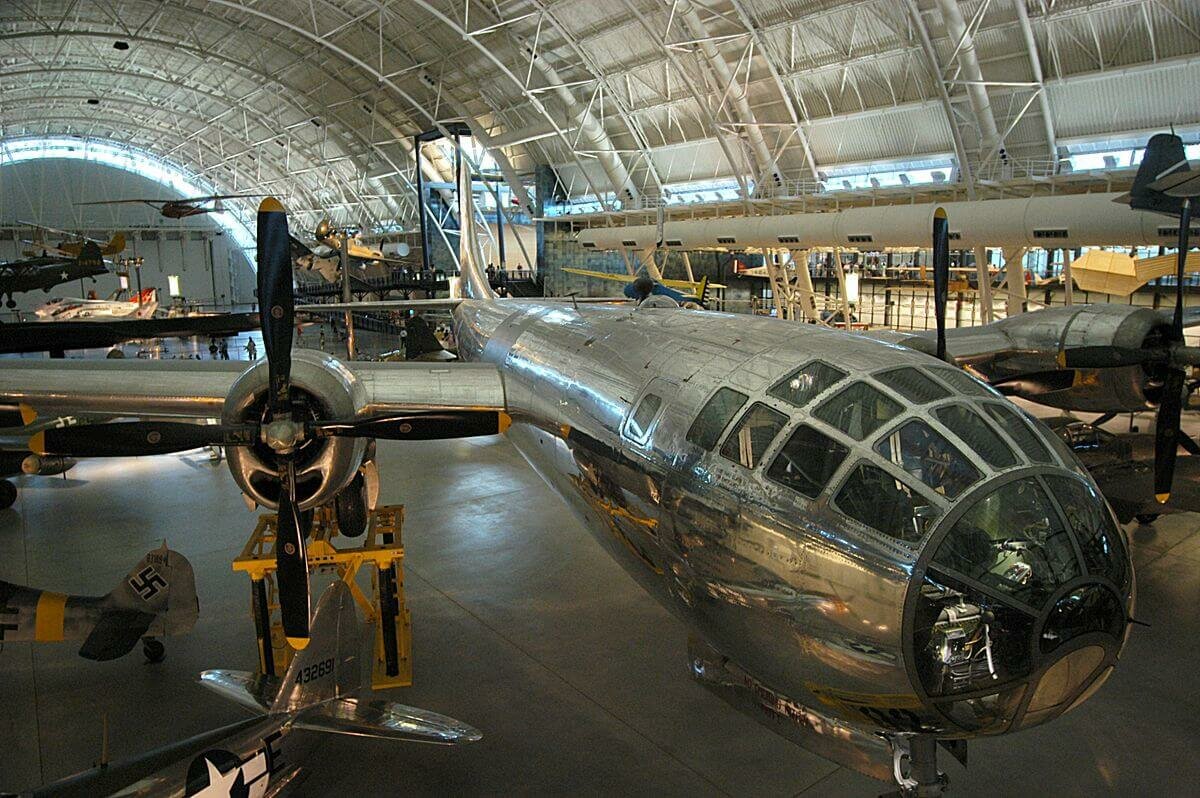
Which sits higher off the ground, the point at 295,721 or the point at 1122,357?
the point at 1122,357

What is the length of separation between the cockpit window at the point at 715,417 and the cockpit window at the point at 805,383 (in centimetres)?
27

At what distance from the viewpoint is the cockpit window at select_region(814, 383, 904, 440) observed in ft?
15.7

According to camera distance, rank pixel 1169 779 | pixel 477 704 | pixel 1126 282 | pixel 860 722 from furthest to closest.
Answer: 1. pixel 1126 282
2. pixel 477 704
3. pixel 1169 779
4. pixel 860 722

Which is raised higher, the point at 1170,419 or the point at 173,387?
the point at 173,387

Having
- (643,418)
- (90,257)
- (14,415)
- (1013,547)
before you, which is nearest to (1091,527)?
(1013,547)

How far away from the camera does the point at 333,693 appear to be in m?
6.93

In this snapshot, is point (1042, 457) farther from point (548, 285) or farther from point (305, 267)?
point (305, 267)

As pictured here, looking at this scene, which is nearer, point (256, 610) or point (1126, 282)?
point (256, 610)

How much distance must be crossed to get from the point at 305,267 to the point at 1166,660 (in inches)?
1909

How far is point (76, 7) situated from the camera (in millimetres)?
43312

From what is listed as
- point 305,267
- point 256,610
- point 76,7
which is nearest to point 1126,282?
point 256,610

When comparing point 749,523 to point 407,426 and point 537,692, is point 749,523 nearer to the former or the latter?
point 407,426

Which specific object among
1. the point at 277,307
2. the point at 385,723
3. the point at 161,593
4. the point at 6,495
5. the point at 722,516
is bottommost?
Result: the point at 385,723

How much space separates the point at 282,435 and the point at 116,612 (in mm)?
3649
